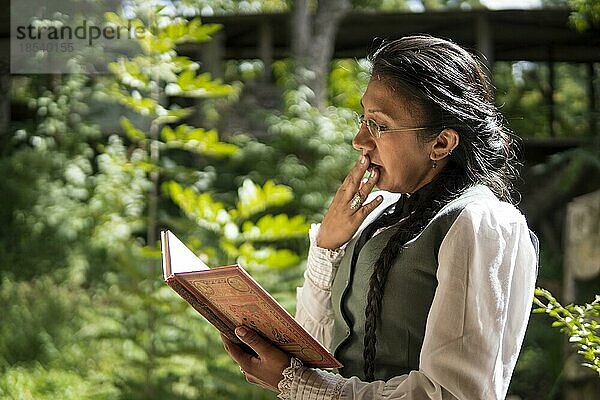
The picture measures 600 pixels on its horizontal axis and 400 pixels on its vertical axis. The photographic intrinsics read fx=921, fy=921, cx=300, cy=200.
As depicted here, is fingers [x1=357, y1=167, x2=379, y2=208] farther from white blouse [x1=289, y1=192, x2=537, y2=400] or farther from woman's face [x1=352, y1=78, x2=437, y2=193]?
white blouse [x1=289, y1=192, x2=537, y2=400]

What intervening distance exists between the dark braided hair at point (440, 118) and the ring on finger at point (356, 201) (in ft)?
0.28

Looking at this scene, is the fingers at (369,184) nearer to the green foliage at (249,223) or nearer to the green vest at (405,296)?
the green vest at (405,296)

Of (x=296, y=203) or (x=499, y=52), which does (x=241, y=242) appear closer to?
(x=296, y=203)

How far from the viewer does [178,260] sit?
1.50 meters

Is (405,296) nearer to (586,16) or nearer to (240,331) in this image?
(240,331)

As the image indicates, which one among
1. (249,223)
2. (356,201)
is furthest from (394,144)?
(249,223)

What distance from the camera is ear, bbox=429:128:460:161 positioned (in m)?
1.48

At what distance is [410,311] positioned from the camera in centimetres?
148

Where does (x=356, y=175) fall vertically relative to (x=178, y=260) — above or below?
above

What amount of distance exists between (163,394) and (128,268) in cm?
48

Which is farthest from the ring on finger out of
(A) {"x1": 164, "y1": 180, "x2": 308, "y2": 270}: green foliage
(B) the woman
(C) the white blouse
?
(A) {"x1": 164, "y1": 180, "x2": 308, "y2": 270}: green foliage

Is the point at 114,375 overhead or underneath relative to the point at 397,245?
underneath

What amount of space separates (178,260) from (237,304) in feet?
0.46

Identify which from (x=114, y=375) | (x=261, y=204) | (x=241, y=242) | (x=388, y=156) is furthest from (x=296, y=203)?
(x=388, y=156)
